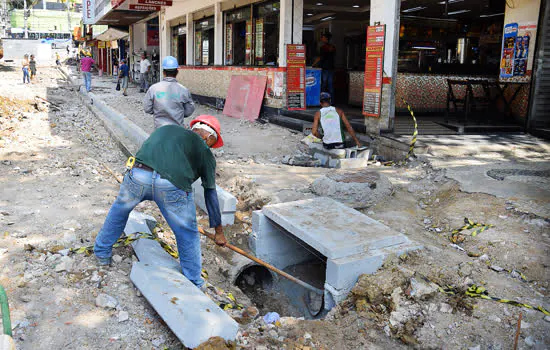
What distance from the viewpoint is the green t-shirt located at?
3.54 metres

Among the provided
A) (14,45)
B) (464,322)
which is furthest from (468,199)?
(14,45)

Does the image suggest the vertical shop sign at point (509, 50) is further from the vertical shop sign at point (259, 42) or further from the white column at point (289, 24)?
the vertical shop sign at point (259, 42)

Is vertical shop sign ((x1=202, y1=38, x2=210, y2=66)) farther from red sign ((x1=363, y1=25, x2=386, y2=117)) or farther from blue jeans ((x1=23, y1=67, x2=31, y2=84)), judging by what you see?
blue jeans ((x1=23, y1=67, x2=31, y2=84))

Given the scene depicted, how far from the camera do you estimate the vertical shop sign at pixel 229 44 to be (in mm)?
15750

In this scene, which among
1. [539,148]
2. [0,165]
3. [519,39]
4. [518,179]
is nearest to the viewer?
[518,179]

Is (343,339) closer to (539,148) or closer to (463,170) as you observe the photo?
(463,170)

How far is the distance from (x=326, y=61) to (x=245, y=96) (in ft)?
8.56

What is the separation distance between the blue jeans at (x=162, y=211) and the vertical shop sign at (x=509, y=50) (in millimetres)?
8850

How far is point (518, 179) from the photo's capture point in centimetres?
646

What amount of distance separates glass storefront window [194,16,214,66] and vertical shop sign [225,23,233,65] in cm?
127

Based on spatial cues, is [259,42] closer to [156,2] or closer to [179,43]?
[156,2]

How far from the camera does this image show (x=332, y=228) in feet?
15.4

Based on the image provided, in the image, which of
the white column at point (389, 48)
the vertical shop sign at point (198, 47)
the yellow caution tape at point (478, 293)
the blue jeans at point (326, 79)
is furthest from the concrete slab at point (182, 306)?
the vertical shop sign at point (198, 47)

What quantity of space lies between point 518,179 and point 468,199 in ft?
3.84
